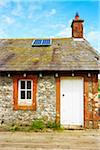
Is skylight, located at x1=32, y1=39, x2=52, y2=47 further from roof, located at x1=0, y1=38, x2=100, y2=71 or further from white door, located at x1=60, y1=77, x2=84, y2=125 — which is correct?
white door, located at x1=60, y1=77, x2=84, y2=125

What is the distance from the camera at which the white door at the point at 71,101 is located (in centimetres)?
1344

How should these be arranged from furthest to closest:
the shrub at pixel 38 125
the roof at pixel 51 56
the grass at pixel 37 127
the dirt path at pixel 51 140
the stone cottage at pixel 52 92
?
the roof at pixel 51 56 < the stone cottage at pixel 52 92 < the shrub at pixel 38 125 < the grass at pixel 37 127 < the dirt path at pixel 51 140

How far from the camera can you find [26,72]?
536 inches

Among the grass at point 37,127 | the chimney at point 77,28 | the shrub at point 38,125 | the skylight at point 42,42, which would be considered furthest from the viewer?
the chimney at point 77,28

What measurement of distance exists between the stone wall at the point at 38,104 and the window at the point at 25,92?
219 millimetres

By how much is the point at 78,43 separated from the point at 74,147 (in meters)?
8.71

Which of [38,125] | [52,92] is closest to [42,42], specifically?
[52,92]

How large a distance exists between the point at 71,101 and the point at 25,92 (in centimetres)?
258

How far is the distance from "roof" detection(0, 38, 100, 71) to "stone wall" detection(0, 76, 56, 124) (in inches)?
33.3

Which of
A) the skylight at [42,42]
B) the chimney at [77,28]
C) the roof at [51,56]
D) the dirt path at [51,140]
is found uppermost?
the chimney at [77,28]

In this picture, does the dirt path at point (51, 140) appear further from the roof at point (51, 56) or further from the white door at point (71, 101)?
the roof at point (51, 56)

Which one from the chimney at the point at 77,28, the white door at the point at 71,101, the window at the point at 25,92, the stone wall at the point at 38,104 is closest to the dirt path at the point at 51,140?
the white door at the point at 71,101

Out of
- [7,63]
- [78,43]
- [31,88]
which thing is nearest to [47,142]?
[31,88]

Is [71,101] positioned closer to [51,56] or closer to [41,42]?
[51,56]
